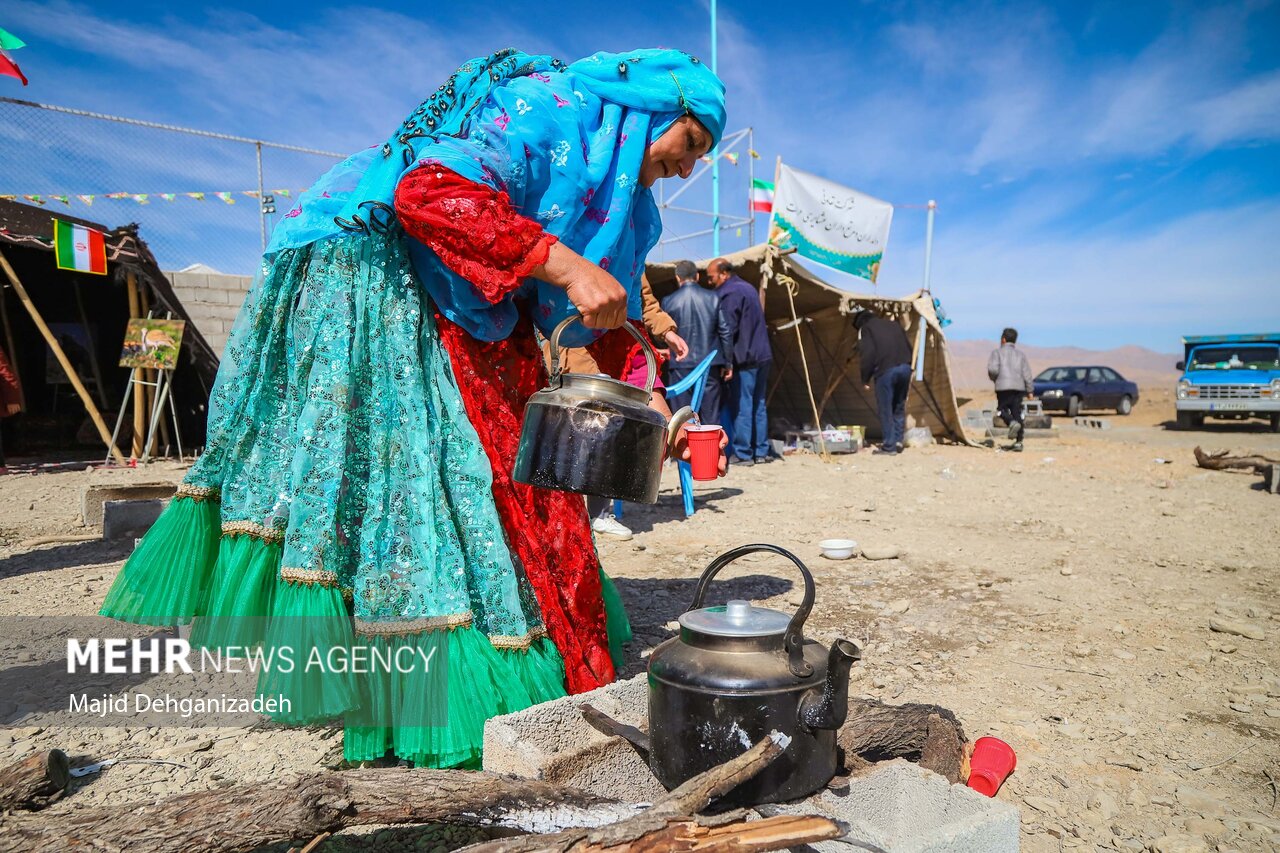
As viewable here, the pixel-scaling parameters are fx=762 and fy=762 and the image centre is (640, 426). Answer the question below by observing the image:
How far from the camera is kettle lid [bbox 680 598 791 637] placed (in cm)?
Answer: 151

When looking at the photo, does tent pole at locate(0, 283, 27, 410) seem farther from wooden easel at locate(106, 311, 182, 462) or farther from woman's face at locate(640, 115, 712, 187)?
woman's face at locate(640, 115, 712, 187)

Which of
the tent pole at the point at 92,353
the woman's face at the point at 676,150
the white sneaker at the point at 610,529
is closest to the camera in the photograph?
the woman's face at the point at 676,150

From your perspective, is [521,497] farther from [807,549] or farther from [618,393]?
[807,549]

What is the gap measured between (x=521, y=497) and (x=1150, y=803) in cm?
173

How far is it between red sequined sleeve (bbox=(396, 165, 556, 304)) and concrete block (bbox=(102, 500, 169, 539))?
3540mm

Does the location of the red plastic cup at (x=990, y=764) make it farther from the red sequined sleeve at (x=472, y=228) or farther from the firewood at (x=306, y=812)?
the red sequined sleeve at (x=472, y=228)

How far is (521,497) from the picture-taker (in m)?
2.06

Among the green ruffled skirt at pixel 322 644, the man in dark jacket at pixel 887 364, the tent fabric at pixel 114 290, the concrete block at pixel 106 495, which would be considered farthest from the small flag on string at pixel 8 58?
the man in dark jacket at pixel 887 364

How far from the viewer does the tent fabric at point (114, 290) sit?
7.13 metres

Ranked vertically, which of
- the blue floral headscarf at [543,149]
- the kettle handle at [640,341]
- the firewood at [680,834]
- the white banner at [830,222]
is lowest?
the firewood at [680,834]

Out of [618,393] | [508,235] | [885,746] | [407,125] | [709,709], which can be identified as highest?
[407,125]

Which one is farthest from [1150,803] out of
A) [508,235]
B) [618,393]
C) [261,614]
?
[261,614]

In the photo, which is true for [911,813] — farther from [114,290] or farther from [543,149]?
[114,290]

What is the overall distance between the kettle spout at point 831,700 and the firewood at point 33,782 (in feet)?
5.34
